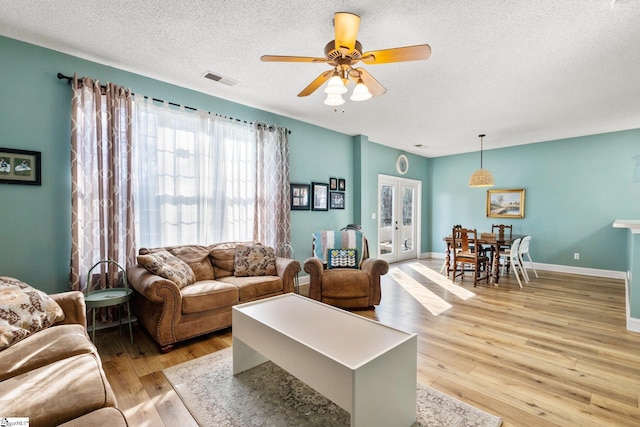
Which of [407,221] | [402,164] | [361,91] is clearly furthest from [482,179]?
[361,91]


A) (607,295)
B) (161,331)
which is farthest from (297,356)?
(607,295)

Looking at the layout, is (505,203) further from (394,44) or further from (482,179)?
(394,44)

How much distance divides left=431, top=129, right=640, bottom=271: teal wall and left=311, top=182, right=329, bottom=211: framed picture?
4.14m

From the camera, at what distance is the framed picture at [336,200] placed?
5285 mm

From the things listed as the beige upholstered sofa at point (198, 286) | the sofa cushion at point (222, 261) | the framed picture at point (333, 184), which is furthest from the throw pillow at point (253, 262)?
the framed picture at point (333, 184)

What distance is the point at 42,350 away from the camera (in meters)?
1.55

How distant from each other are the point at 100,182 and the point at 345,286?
2867 mm

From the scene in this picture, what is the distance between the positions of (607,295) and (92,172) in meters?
6.84

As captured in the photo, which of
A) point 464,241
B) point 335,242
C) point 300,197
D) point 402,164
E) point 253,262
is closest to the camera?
point 253,262

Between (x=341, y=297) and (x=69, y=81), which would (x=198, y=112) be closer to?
(x=69, y=81)

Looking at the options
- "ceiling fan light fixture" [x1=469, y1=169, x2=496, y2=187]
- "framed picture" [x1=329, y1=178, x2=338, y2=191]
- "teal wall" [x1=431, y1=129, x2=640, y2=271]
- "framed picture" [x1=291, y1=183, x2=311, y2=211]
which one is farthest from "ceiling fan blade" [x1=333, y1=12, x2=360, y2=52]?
"teal wall" [x1=431, y1=129, x2=640, y2=271]

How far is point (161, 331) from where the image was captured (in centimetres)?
251

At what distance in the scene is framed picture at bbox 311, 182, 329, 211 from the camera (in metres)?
4.94

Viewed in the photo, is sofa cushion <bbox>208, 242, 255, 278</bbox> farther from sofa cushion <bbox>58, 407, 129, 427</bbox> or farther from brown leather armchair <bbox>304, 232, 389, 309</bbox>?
sofa cushion <bbox>58, 407, 129, 427</bbox>
